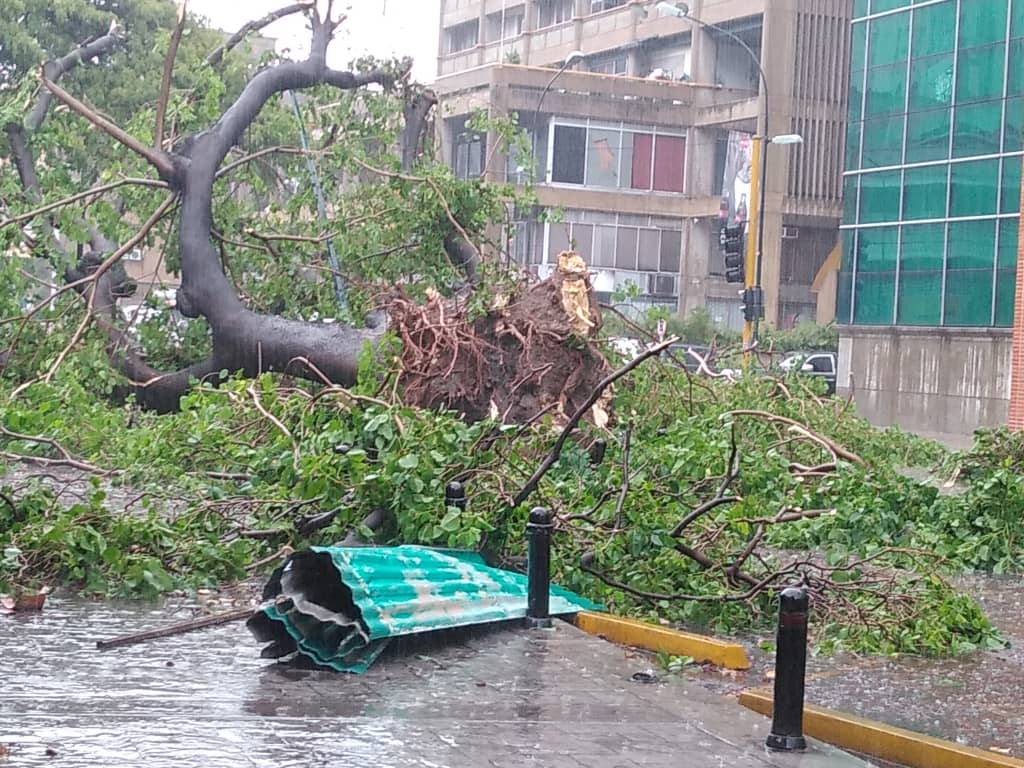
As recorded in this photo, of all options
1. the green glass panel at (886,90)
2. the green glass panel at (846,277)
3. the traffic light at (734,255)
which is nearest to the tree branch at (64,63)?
the traffic light at (734,255)

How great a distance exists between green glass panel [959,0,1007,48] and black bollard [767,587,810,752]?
3149 centimetres

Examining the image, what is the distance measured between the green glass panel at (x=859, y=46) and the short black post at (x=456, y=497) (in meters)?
32.4

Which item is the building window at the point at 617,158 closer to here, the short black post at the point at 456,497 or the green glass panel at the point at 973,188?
the green glass panel at the point at 973,188

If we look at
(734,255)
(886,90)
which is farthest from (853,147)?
(734,255)

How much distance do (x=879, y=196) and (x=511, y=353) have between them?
26450 millimetres

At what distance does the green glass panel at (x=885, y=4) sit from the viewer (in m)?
38.1

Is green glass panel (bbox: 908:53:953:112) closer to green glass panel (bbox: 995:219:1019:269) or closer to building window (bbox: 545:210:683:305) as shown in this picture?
A: green glass panel (bbox: 995:219:1019:269)

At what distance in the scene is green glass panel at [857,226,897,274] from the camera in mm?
37875

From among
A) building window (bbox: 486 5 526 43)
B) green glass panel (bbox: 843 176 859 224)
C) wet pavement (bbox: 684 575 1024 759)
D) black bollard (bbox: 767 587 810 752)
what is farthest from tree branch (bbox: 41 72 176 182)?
building window (bbox: 486 5 526 43)

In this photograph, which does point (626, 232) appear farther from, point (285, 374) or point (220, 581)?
point (220, 581)

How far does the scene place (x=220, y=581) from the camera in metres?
9.99

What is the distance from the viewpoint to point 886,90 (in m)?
38.8

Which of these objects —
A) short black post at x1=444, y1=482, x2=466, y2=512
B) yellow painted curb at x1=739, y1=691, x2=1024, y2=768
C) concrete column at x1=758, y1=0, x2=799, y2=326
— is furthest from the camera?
concrete column at x1=758, y1=0, x2=799, y2=326

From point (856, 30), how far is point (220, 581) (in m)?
33.7
